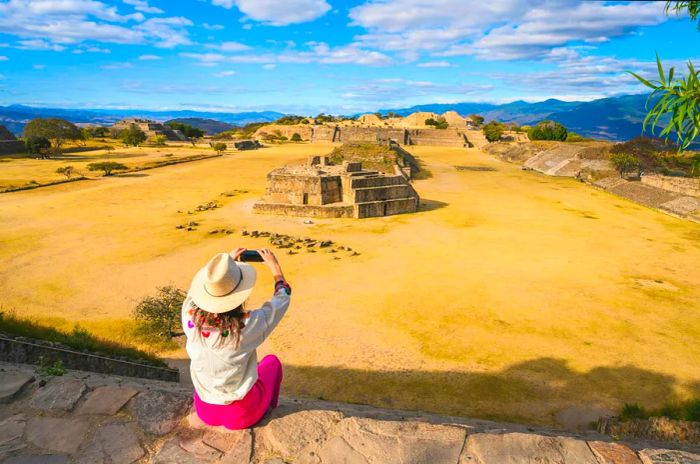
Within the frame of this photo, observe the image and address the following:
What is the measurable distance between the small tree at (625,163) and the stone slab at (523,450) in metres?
33.9

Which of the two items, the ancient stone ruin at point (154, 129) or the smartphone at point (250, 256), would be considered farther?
the ancient stone ruin at point (154, 129)

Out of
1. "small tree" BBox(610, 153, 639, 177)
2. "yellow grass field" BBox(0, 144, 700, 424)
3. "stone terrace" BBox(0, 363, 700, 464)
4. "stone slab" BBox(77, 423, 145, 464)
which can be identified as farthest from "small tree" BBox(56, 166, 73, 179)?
"small tree" BBox(610, 153, 639, 177)

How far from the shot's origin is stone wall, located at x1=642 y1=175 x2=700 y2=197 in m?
23.1

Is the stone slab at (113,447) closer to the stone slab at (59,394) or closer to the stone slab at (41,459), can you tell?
the stone slab at (41,459)

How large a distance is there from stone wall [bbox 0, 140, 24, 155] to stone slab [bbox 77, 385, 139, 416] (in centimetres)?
4787

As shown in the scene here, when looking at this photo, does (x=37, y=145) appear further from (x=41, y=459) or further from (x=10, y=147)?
(x=41, y=459)

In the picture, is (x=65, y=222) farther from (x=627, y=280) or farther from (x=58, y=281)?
(x=627, y=280)

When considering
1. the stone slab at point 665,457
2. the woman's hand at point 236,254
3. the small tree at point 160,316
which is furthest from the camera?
the small tree at point 160,316

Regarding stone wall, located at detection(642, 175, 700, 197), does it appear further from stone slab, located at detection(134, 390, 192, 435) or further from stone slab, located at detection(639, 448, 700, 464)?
stone slab, located at detection(134, 390, 192, 435)

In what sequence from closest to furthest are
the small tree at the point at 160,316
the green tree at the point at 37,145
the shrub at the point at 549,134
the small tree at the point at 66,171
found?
1. the small tree at the point at 160,316
2. the small tree at the point at 66,171
3. the green tree at the point at 37,145
4. the shrub at the point at 549,134

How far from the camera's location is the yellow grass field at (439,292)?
7.10 metres

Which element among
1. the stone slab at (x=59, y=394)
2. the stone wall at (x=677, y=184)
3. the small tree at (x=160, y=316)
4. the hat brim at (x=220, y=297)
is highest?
the hat brim at (x=220, y=297)

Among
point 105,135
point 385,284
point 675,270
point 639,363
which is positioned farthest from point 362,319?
point 105,135

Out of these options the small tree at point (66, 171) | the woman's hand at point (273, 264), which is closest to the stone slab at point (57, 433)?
the woman's hand at point (273, 264)
